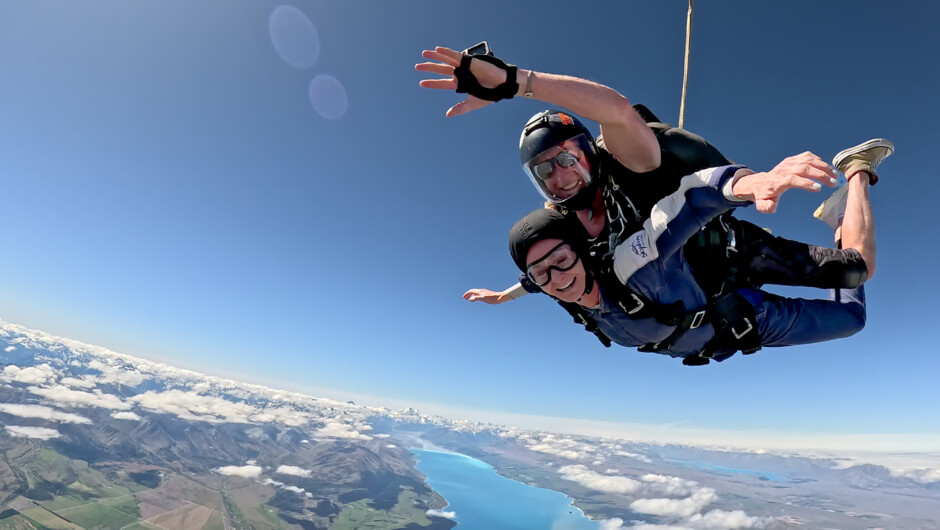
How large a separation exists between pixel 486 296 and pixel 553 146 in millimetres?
2315

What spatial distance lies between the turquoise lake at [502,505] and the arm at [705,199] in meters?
144

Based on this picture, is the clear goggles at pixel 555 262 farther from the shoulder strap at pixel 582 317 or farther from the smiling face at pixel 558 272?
the shoulder strap at pixel 582 317

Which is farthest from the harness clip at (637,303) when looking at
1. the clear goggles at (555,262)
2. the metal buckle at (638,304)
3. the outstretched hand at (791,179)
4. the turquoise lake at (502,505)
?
the turquoise lake at (502,505)

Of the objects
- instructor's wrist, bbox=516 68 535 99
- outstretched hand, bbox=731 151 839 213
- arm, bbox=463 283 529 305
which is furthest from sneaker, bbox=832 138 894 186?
arm, bbox=463 283 529 305

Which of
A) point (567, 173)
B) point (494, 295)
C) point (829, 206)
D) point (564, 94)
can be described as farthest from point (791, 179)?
point (494, 295)

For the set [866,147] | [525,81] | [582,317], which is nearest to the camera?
[525,81]

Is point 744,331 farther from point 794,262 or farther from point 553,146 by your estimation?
point 553,146

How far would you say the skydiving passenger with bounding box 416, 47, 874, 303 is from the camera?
6.46 feet

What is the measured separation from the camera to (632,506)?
566ft

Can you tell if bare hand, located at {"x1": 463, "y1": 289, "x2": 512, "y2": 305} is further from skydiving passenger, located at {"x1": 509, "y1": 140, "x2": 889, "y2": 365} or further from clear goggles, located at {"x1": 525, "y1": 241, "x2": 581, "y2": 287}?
clear goggles, located at {"x1": 525, "y1": 241, "x2": 581, "y2": 287}

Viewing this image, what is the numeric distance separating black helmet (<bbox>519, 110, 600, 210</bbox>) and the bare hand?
1.78 metres

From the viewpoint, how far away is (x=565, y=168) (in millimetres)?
2756

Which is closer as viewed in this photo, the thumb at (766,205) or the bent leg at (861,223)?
the thumb at (766,205)

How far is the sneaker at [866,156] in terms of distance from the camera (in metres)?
2.59
